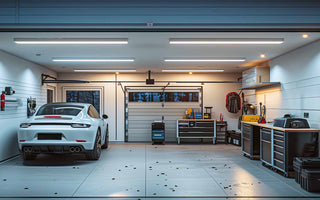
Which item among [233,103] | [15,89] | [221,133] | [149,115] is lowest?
[221,133]

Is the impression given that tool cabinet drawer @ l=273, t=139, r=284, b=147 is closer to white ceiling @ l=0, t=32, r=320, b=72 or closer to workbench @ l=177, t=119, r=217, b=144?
white ceiling @ l=0, t=32, r=320, b=72

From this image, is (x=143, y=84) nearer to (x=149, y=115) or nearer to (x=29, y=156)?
(x=149, y=115)

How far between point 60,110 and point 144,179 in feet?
9.72

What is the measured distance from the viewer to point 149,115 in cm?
1162

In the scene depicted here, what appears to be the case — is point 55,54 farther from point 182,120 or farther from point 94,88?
point 182,120

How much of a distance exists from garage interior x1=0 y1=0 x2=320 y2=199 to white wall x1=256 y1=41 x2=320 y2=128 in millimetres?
25

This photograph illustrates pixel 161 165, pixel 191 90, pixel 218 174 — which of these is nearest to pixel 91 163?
pixel 161 165

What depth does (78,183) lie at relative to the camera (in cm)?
491

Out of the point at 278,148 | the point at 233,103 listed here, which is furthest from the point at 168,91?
the point at 278,148

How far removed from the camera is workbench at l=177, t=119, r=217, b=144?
10906 mm

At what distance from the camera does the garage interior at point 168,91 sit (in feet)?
11.2

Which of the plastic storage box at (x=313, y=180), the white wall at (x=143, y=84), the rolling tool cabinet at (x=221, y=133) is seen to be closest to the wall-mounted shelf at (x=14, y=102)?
the white wall at (x=143, y=84)

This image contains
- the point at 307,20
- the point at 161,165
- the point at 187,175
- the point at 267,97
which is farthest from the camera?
the point at 267,97

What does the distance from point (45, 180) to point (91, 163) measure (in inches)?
64.7
